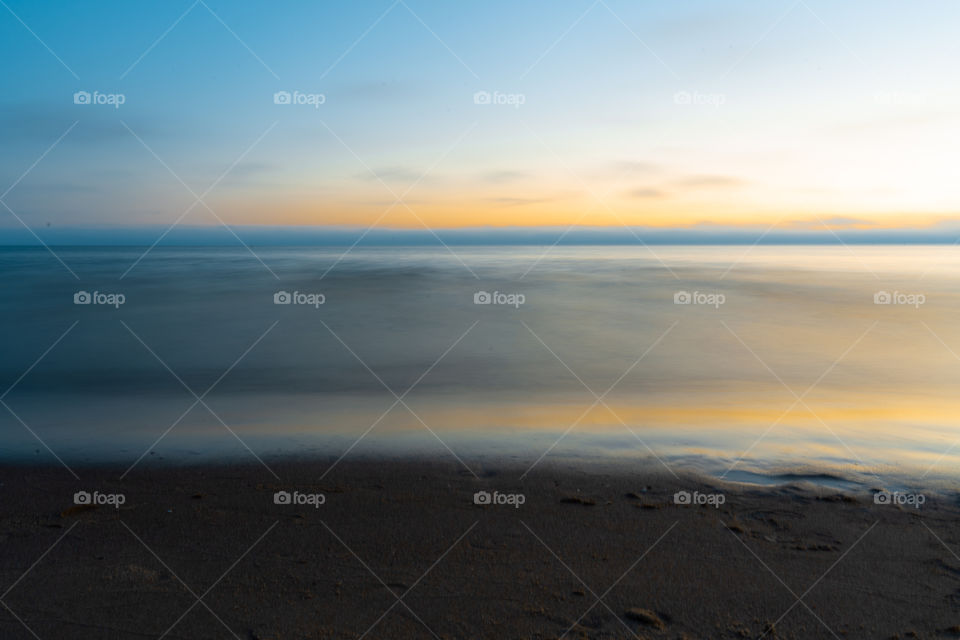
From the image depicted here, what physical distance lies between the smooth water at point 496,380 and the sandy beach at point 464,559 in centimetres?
116

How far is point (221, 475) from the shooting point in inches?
243

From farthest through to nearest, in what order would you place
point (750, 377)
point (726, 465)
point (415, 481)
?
point (750, 377)
point (726, 465)
point (415, 481)

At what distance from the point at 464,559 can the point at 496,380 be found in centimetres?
675

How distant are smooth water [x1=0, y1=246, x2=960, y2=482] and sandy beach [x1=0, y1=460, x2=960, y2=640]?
3.80ft

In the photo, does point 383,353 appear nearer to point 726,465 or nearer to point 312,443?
point 312,443

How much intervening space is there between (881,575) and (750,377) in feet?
25.8

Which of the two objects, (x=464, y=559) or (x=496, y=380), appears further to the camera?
(x=496, y=380)

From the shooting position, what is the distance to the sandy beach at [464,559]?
3848mm

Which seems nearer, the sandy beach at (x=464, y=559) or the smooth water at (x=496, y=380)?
the sandy beach at (x=464, y=559)

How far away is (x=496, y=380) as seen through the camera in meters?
11.2

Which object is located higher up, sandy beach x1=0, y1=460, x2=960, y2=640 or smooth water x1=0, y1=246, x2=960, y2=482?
smooth water x1=0, y1=246, x2=960, y2=482

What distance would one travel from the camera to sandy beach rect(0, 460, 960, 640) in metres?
3.85

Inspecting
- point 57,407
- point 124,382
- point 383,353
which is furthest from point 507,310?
point 57,407

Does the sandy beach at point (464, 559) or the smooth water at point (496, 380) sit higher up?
the smooth water at point (496, 380)
